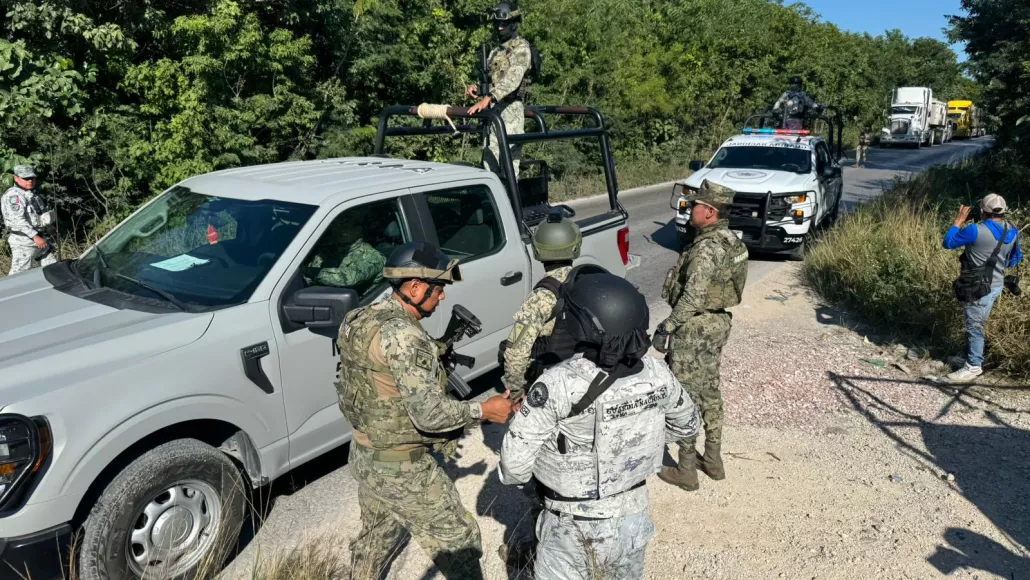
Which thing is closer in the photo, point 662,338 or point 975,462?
point 662,338

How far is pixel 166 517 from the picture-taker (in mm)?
2980

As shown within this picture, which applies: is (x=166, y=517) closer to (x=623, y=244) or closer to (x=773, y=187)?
(x=623, y=244)

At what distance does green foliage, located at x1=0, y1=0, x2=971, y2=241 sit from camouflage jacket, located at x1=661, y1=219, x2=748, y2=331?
26.3 feet

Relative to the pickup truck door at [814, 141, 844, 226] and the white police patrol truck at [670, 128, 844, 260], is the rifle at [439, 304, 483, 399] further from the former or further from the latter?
the pickup truck door at [814, 141, 844, 226]

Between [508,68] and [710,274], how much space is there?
338 cm

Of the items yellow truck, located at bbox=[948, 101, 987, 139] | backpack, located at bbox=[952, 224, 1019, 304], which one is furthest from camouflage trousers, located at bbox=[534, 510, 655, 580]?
yellow truck, located at bbox=[948, 101, 987, 139]

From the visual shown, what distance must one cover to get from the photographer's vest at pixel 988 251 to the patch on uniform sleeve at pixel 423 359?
5080mm

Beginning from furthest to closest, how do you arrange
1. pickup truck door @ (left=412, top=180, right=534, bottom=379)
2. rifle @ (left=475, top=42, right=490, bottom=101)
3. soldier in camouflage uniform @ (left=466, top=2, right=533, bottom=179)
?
soldier in camouflage uniform @ (left=466, top=2, right=533, bottom=179), rifle @ (left=475, top=42, right=490, bottom=101), pickup truck door @ (left=412, top=180, right=534, bottom=379)

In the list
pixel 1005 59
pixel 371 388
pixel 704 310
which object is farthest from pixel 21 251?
pixel 1005 59

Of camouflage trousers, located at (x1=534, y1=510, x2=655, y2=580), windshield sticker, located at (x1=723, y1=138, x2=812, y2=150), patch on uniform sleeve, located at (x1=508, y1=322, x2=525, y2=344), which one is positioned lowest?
camouflage trousers, located at (x1=534, y1=510, x2=655, y2=580)

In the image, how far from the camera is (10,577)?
8.43ft

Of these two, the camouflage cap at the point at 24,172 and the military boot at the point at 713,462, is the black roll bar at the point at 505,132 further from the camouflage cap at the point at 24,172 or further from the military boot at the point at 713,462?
the camouflage cap at the point at 24,172

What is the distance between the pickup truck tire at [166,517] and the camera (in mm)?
2750

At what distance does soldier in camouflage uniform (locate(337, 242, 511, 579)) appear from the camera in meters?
2.49
